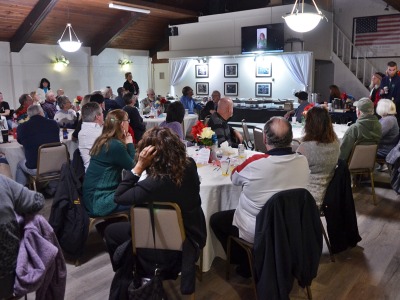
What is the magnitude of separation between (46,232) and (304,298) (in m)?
1.79

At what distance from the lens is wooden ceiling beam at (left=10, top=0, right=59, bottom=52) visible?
366 inches

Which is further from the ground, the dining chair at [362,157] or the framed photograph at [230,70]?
the framed photograph at [230,70]

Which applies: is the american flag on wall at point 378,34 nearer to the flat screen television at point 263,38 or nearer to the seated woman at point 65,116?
the flat screen television at point 263,38

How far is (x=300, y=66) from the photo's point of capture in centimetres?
982

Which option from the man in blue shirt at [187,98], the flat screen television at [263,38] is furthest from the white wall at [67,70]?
the man in blue shirt at [187,98]

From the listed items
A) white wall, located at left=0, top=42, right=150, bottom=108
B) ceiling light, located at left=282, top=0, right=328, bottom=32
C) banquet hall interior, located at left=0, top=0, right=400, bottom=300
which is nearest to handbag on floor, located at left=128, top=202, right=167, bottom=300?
banquet hall interior, located at left=0, top=0, right=400, bottom=300

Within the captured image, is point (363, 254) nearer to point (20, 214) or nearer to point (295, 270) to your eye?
point (295, 270)

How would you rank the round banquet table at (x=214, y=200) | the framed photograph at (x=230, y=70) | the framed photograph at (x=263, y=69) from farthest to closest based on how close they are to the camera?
1. the framed photograph at (x=230, y=70)
2. the framed photograph at (x=263, y=69)
3. the round banquet table at (x=214, y=200)

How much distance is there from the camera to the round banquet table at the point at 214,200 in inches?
113

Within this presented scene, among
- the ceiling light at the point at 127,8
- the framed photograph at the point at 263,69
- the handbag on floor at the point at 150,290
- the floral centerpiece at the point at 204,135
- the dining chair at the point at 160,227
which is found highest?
the ceiling light at the point at 127,8

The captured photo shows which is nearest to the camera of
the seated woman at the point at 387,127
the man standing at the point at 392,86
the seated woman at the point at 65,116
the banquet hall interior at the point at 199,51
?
the seated woman at the point at 387,127

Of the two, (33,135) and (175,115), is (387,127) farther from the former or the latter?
(33,135)

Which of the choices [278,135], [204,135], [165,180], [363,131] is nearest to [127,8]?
[363,131]

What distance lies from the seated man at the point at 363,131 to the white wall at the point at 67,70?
382 inches
